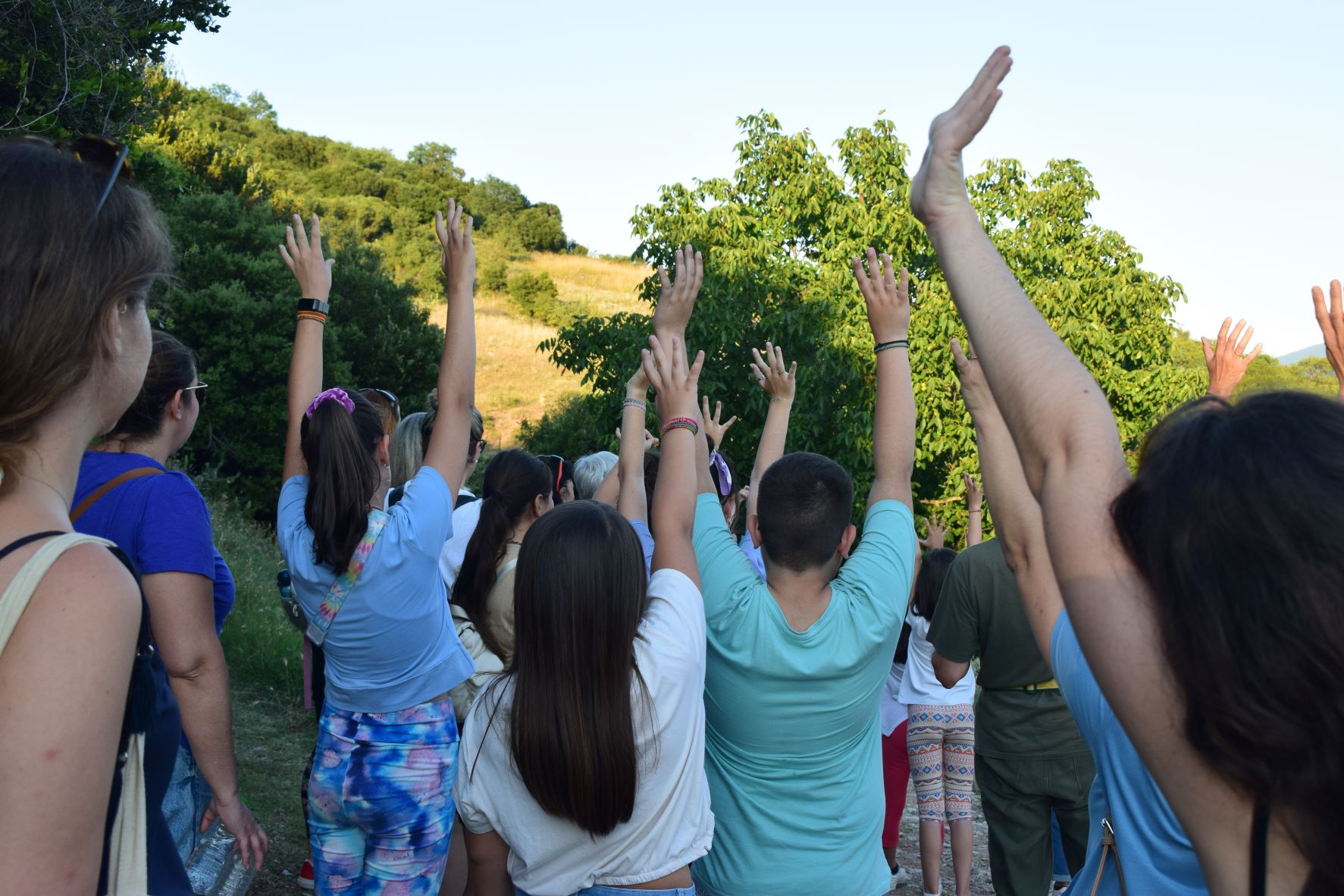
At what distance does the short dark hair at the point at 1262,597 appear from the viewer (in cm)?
106

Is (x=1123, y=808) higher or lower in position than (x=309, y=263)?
lower

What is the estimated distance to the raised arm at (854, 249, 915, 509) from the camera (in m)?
2.91

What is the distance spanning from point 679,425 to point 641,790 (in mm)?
961

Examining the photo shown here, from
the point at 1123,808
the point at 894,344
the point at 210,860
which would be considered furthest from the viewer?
the point at 894,344

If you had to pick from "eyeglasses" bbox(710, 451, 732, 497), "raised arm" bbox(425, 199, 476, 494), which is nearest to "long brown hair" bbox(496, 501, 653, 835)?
"raised arm" bbox(425, 199, 476, 494)

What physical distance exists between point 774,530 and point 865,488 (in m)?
12.1

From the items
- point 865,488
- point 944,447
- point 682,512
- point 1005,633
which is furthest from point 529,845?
point 944,447

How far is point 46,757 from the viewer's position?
3.72 feet

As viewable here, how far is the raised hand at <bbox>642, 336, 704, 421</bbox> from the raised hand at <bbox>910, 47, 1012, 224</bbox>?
4.03 feet

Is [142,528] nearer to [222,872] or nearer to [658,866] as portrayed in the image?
[222,872]

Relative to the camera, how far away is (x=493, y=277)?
4047cm

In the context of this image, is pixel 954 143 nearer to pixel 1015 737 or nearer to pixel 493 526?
pixel 493 526

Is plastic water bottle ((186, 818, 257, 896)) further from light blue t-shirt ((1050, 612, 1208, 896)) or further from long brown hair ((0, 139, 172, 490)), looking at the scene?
light blue t-shirt ((1050, 612, 1208, 896))

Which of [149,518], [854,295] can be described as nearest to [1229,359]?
[149,518]
